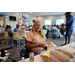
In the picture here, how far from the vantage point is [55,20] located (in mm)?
13875

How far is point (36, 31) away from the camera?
150 centimetres

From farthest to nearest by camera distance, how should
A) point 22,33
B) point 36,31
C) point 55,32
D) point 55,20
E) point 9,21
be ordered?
point 55,20
point 9,21
point 55,32
point 22,33
point 36,31
